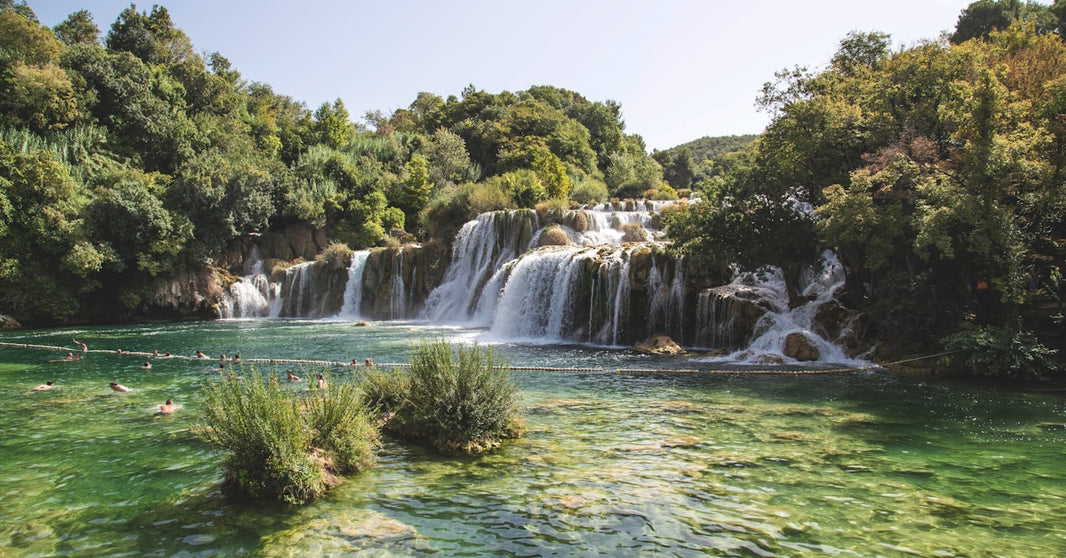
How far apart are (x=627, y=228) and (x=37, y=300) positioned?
31427 mm

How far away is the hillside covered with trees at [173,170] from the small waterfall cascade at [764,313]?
806 inches

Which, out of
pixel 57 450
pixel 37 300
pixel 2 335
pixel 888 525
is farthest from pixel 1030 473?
pixel 37 300

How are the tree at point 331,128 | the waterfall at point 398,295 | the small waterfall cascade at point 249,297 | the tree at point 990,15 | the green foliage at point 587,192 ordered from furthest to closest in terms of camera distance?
the tree at point 331,128 → the green foliage at point 587,192 → the tree at point 990,15 → the small waterfall cascade at point 249,297 → the waterfall at point 398,295

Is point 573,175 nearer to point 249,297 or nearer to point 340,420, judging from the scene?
point 249,297

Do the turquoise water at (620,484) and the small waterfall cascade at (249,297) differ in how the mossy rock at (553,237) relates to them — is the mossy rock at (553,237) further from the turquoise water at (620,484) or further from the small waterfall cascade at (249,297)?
the small waterfall cascade at (249,297)

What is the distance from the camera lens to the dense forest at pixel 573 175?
43.0 feet

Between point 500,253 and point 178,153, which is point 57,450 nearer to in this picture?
point 500,253

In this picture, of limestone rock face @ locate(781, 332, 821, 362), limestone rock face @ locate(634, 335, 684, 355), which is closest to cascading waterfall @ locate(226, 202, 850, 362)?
limestone rock face @ locate(781, 332, 821, 362)

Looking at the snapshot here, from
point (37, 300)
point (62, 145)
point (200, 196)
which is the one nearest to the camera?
point (37, 300)

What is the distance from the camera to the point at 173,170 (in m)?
41.9

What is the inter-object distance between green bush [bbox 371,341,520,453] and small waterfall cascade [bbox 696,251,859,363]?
34.7 feet

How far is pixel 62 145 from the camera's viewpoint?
35.6m

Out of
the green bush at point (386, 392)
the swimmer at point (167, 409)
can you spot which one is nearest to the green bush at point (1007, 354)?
the green bush at point (386, 392)

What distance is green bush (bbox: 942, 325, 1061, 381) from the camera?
497 inches
